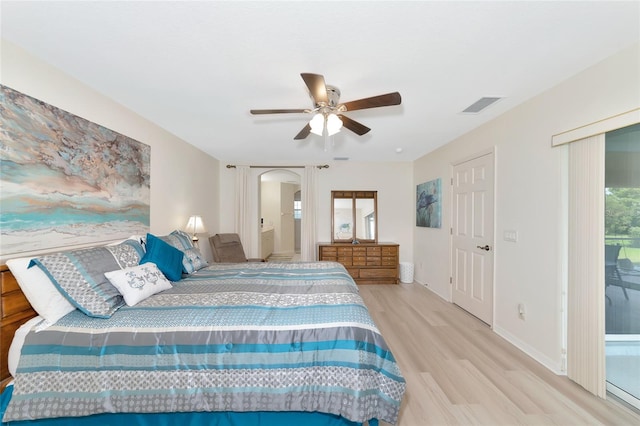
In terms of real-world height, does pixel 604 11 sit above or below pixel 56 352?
above

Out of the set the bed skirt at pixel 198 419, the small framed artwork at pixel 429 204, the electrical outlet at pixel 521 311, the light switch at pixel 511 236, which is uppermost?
the small framed artwork at pixel 429 204

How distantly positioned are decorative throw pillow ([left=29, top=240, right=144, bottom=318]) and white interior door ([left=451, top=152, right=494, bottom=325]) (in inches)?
141

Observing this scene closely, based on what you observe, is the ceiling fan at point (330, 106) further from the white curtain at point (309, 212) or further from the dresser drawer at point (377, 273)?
the dresser drawer at point (377, 273)

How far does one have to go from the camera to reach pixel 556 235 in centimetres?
218

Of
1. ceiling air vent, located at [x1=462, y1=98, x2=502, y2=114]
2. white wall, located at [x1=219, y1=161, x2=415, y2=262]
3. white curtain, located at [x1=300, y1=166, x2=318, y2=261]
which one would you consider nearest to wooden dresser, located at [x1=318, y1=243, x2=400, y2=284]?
white curtain, located at [x1=300, y1=166, x2=318, y2=261]

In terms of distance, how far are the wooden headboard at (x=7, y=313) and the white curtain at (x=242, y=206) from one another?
351cm

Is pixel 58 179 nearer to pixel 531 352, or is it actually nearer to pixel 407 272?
pixel 531 352

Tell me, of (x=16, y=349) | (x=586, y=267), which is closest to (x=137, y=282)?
(x=16, y=349)

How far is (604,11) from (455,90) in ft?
3.05

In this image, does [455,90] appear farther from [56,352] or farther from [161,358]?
[56,352]

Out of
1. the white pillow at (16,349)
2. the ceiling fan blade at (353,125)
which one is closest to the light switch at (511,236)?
the ceiling fan blade at (353,125)

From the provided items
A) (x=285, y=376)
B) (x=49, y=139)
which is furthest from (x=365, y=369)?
(x=49, y=139)

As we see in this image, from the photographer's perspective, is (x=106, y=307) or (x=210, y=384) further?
(x=106, y=307)

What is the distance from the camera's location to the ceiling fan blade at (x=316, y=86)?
1562 millimetres
